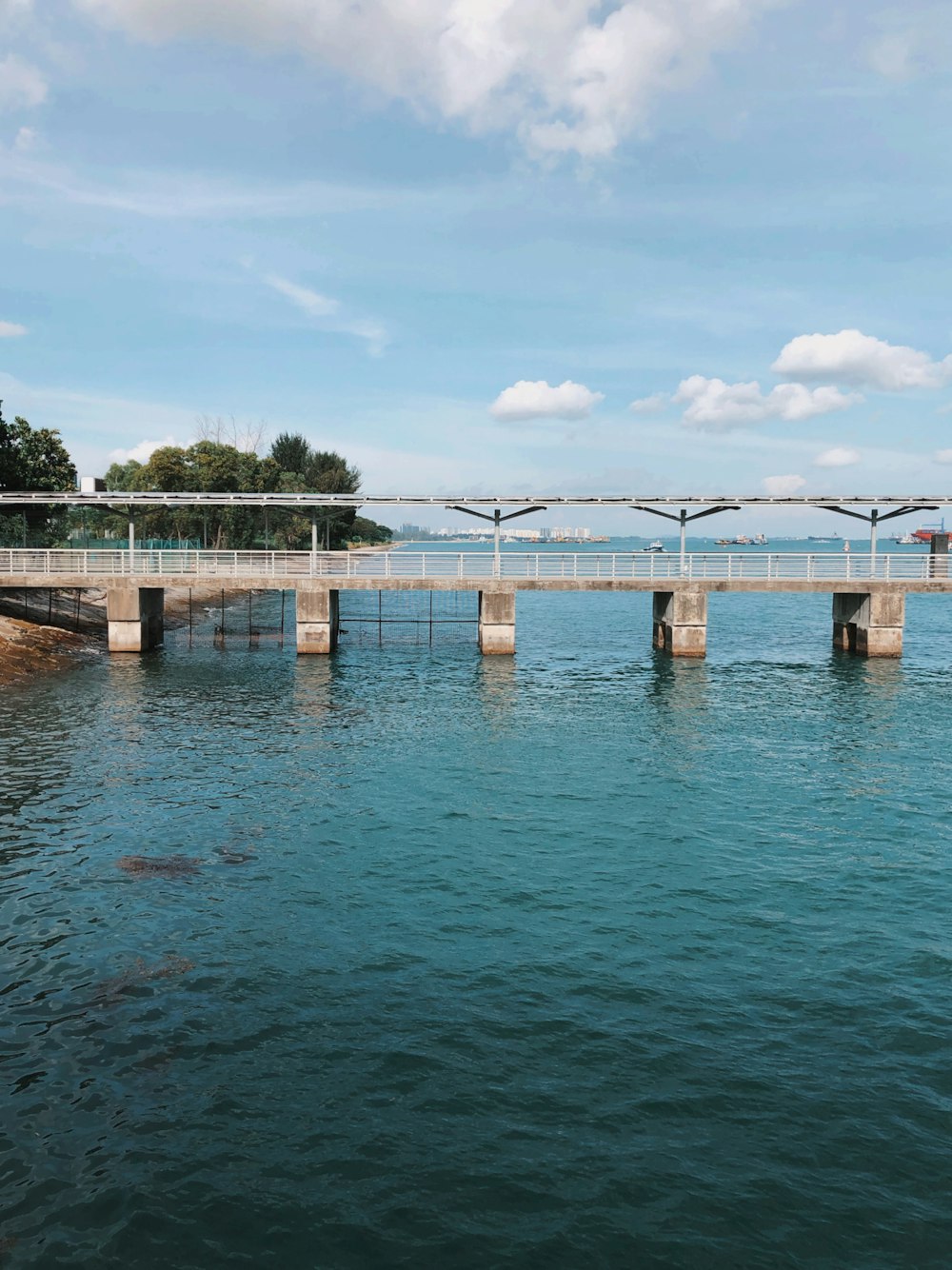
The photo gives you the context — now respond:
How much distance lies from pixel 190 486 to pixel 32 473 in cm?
2401

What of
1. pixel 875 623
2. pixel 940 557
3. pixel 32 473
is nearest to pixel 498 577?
pixel 875 623

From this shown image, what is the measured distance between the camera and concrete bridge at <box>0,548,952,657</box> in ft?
146

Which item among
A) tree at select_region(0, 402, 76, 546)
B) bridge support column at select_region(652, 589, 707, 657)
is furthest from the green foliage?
bridge support column at select_region(652, 589, 707, 657)

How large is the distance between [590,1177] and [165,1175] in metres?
4.21

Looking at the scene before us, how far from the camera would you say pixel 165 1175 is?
9258 millimetres

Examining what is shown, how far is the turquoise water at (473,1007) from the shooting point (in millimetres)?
8805

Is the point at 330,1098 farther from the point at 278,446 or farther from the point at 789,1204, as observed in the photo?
the point at 278,446

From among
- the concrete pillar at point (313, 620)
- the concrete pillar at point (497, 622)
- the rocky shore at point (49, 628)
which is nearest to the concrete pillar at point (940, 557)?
the concrete pillar at point (497, 622)

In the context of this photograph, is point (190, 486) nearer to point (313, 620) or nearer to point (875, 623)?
point (313, 620)

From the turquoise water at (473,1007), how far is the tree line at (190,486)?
26490mm

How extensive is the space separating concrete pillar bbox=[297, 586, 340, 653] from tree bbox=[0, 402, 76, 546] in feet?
64.6

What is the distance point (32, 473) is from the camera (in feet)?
194

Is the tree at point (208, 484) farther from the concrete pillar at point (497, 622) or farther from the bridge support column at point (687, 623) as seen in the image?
the bridge support column at point (687, 623)

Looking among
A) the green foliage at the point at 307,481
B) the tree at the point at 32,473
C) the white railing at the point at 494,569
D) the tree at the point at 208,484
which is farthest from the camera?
the green foliage at the point at 307,481
